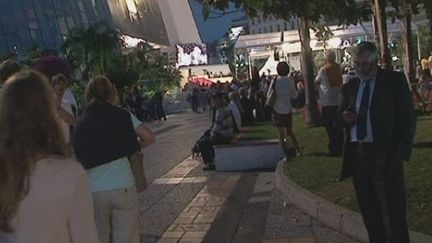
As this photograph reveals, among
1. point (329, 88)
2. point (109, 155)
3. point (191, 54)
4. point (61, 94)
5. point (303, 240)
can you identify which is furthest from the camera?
point (191, 54)

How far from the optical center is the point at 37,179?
2471 mm

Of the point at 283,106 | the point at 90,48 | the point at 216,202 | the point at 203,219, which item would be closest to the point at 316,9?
the point at 283,106

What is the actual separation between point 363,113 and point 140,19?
8898 cm

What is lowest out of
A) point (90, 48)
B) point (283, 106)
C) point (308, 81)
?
point (308, 81)

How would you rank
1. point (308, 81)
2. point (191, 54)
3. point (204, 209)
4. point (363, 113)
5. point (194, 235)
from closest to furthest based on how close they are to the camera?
point (363, 113) < point (194, 235) < point (204, 209) < point (308, 81) < point (191, 54)

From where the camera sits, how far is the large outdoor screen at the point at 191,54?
11770cm

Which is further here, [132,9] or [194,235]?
[132,9]

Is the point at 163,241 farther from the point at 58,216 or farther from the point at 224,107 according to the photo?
the point at 224,107

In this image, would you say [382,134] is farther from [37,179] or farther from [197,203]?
[197,203]

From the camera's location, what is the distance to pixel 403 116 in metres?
5.13

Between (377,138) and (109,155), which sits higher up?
(109,155)

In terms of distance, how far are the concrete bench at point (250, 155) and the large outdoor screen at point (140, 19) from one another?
62871 millimetres

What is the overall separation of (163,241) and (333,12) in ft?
13.2

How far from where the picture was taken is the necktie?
5.20 m
